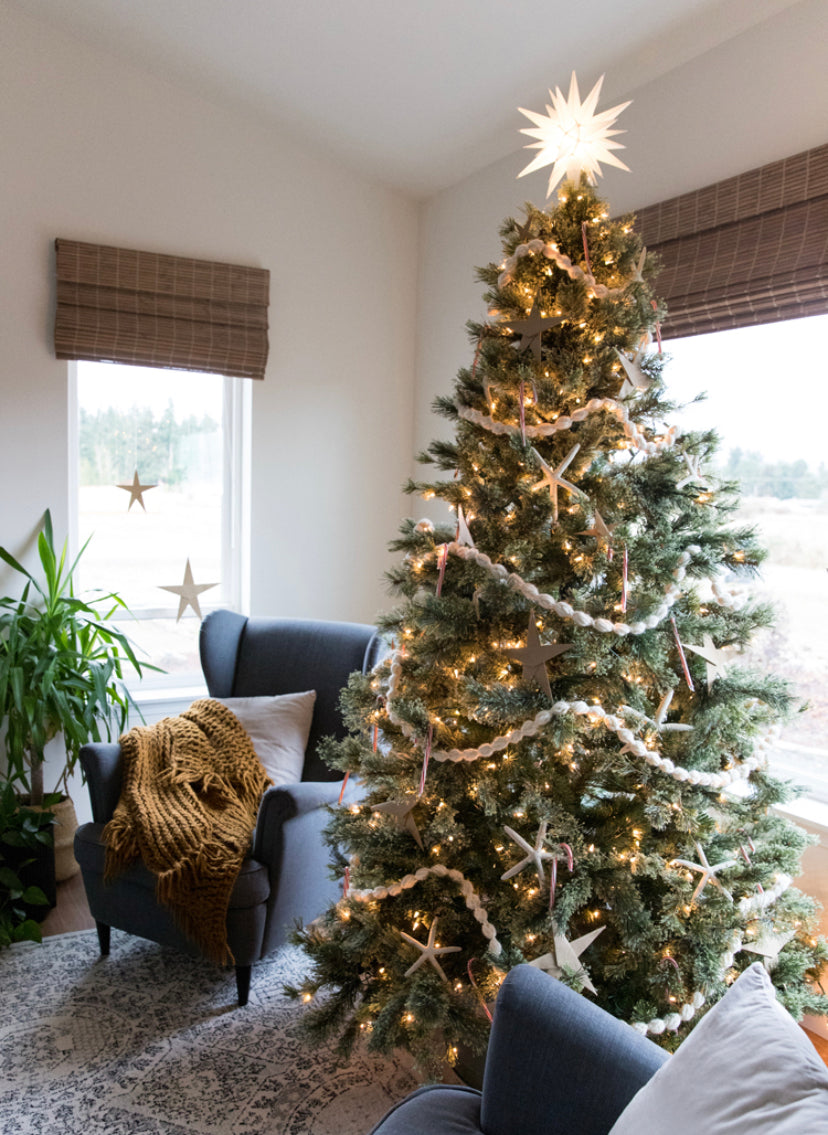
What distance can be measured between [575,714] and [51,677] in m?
1.86

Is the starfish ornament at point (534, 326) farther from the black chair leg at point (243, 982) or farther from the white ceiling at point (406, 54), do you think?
the black chair leg at point (243, 982)

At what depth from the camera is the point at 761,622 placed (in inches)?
66.5

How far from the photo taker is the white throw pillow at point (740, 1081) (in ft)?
2.71

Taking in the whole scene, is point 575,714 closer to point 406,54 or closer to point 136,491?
point 406,54

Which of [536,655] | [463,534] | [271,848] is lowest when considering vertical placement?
[271,848]

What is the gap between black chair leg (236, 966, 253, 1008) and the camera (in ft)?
7.36

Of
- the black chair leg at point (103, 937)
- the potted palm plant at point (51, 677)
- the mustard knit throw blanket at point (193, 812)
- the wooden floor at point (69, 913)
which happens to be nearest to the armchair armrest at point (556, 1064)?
the mustard knit throw blanket at point (193, 812)

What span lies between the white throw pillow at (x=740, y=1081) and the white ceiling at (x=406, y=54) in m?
2.22

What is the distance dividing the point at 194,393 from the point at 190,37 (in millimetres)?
1247

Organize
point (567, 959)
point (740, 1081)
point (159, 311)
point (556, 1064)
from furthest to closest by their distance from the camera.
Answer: point (159, 311) < point (567, 959) < point (556, 1064) < point (740, 1081)

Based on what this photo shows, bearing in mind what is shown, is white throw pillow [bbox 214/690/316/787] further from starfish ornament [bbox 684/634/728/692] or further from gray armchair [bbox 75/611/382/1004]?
starfish ornament [bbox 684/634/728/692]

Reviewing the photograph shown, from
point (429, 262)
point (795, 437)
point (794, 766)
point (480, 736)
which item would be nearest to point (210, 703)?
point (480, 736)

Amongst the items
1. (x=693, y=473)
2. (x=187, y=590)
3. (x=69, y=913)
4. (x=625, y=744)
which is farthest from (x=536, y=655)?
(x=187, y=590)

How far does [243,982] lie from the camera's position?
2.25 metres
